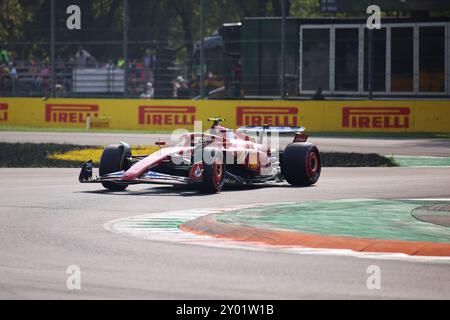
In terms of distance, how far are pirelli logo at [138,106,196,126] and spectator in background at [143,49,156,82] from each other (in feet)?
11.6

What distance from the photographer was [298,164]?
59.8 ft

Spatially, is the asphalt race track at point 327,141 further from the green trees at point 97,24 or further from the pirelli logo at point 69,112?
the green trees at point 97,24

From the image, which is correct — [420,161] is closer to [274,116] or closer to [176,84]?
[274,116]

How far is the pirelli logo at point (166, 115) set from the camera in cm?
3578

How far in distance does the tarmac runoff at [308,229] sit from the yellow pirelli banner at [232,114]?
19.4 m

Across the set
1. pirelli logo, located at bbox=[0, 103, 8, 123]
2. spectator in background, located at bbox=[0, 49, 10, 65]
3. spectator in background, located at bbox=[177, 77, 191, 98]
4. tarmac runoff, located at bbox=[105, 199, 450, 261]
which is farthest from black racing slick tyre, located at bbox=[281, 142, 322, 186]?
spectator in background, located at bbox=[0, 49, 10, 65]

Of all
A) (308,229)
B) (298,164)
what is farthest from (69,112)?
(308,229)

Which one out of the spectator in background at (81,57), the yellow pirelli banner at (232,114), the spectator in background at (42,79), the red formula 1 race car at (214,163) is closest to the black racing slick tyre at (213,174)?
the red formula 1 race car at (214,163)

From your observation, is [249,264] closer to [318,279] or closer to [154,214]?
[318,279]

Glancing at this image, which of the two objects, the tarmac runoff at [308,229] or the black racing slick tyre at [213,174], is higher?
the black racing slick tyre at [213,174]

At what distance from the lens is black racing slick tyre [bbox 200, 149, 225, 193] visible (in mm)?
16469

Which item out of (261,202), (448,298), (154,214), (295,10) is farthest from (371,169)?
(295,10)

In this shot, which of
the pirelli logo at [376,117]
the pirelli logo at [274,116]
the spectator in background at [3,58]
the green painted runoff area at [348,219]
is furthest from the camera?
the spectator in background at [3,58]

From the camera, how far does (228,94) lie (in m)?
37.8
